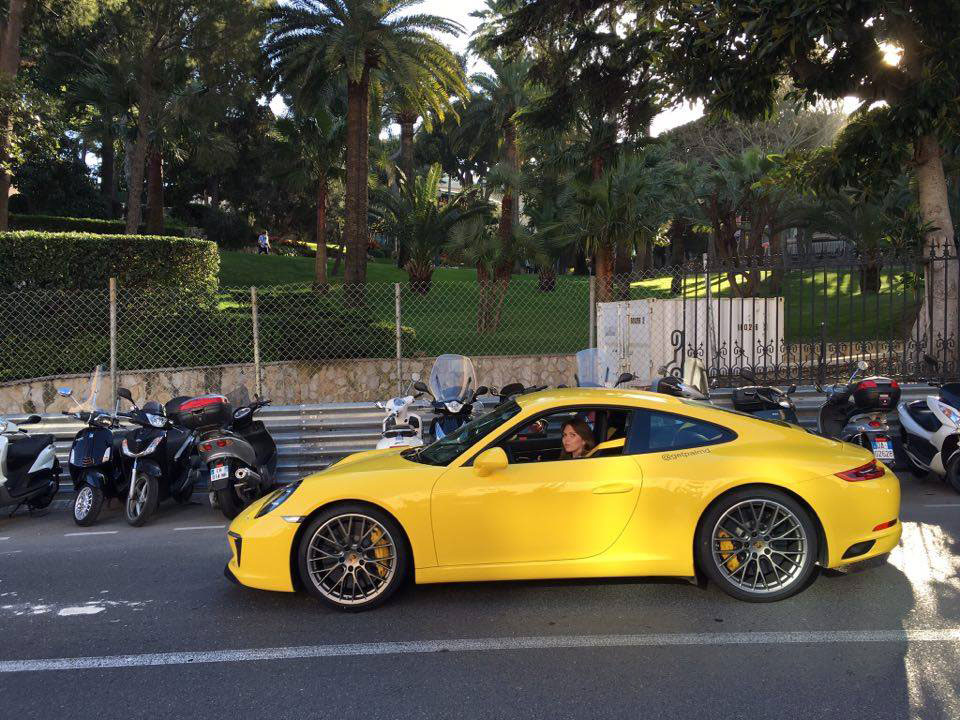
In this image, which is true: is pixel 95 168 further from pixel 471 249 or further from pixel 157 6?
pixel 471 249

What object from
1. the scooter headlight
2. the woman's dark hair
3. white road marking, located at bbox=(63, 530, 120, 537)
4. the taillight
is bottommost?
white road marking, located at bbox=(63, 530, 120, 537)

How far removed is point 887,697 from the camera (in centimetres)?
354

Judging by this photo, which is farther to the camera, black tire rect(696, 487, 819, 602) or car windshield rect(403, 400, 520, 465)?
car windshield rect(403, 400, 520, 465)

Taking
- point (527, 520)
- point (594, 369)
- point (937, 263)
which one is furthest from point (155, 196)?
point (527, 520)

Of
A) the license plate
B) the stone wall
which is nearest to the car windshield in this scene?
the license plate

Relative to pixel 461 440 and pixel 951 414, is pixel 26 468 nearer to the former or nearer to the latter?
pixel 461 440

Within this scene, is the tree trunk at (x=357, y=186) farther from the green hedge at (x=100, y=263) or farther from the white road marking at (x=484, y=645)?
the white road marking at (x=484, y=645)

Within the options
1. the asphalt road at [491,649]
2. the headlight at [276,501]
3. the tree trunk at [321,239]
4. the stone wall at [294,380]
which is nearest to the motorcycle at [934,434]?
the asphalt road at [491,649]

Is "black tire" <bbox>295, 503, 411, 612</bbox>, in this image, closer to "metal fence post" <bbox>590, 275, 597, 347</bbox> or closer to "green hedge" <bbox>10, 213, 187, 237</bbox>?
"metal fence post" <bbox>590, 275, 597, 347</bbox>

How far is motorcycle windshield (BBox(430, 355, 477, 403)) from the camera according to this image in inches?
338

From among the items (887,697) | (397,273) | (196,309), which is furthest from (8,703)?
(397,273)

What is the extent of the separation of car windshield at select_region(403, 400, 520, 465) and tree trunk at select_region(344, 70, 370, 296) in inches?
481

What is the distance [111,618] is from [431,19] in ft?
52.7

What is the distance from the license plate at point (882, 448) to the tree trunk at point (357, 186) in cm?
1158
